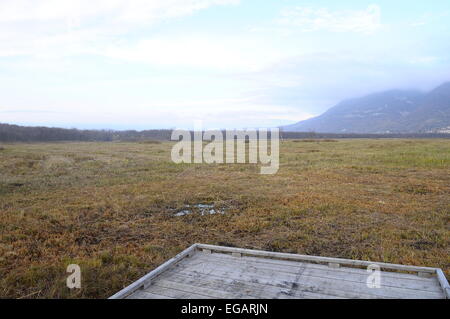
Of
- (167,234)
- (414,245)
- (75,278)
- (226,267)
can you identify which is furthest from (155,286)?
(414,245)

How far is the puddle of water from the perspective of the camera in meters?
10.9

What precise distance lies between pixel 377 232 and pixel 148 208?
7485mm

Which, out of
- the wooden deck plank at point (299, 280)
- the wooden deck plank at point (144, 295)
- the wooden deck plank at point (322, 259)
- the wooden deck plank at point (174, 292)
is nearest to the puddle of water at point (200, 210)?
the wooden deck plank at point (322, 259)

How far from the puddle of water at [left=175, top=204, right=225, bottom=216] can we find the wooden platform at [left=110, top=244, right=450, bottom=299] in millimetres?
4989

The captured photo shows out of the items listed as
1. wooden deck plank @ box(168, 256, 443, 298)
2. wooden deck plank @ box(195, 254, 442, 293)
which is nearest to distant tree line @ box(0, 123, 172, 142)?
wooden deck plank @ box(168, 256, 443, 298)

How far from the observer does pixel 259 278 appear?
4.97 m

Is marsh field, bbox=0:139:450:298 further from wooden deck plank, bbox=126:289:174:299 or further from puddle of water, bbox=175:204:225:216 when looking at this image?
wooden deck plank, bbox=126:289:174:299

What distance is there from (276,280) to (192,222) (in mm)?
5302

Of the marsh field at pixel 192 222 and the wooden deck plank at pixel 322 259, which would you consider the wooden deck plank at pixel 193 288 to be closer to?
the marsh field at pixel 192 222

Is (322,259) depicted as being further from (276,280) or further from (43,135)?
(43,135)

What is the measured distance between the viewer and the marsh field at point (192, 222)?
6473 mm

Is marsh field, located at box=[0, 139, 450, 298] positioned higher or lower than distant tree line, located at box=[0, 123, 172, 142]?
lower

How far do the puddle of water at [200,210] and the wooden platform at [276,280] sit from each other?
4989 millimetres

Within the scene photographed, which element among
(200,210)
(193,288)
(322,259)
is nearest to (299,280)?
(322,259)
